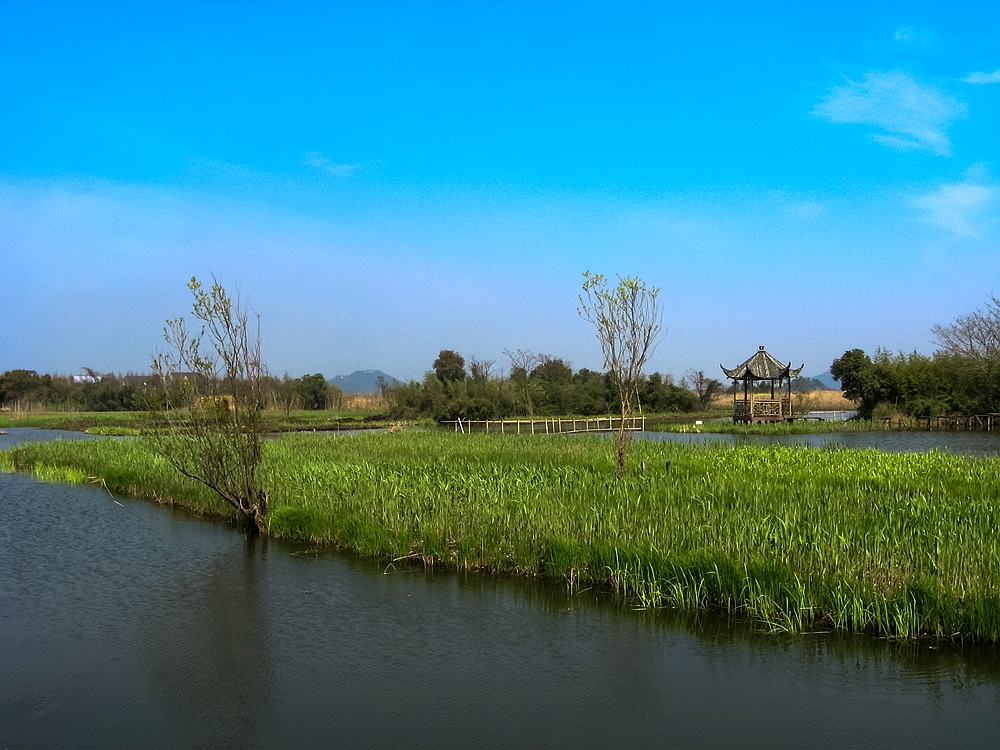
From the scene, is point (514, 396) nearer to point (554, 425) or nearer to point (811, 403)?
point (554, 425)

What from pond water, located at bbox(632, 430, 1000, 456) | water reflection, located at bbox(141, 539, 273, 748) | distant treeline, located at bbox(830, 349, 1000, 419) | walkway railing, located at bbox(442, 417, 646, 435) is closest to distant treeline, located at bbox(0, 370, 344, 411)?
walkway railing, located at bbox(442, 417, 646, 435)

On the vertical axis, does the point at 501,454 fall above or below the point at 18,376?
below

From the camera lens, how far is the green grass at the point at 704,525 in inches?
264

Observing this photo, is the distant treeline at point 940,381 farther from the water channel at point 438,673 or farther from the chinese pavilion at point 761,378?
the water channel at point 438,673

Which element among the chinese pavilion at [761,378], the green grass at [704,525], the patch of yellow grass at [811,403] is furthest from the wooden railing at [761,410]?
the green grass at [704,525]

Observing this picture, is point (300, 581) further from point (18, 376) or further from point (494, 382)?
point (18, 376)

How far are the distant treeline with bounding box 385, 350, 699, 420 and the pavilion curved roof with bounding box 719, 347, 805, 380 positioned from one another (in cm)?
789

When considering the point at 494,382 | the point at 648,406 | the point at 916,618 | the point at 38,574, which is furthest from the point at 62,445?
the point at 648,406

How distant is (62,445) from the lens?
23453 millimetres

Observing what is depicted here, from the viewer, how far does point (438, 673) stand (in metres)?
6.09

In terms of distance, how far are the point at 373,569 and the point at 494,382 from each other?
132 feet

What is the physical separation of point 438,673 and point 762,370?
3567 centimetres

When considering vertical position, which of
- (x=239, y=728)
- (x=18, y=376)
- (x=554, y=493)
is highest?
(x=18, y=376)

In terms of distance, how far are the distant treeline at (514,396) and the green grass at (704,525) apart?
30958 millimetres
